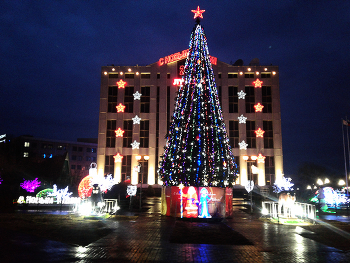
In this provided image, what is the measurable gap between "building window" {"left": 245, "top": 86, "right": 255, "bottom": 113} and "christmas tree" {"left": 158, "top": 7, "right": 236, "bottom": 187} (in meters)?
30.4

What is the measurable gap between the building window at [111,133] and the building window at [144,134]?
4.73 meters

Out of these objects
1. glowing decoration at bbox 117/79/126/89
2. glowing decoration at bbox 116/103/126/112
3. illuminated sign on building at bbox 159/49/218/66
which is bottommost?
glowing decoration at bbox 116/103/126/112

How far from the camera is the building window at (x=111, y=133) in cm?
4894

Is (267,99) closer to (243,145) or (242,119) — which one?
(242,119)

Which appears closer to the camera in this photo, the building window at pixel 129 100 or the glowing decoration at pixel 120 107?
the glowing decoration at pixel 120 107

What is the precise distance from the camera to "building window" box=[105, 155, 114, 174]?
48.1 m

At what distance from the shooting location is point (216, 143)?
18922 mm

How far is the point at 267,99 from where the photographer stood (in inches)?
1953

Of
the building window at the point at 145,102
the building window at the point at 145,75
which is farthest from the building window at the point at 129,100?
the building window at the point at 145,75

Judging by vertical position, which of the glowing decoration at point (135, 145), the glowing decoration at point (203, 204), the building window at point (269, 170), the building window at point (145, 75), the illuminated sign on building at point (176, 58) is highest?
the illuminated sign on building at point (176, 58)

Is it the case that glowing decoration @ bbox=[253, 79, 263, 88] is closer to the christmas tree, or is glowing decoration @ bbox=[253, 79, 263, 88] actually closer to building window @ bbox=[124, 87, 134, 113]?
building window @ bbox=[124, 87, 134, 113]

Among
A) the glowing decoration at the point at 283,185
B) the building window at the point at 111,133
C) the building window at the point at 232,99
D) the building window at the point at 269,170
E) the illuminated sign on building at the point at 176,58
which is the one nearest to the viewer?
the glowing decoration at the point at 283,185

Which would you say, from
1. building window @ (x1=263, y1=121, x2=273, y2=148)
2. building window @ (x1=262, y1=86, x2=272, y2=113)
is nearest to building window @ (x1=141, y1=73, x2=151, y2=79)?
building window @ (x1=262, y1=86, x2=272, y2=113)

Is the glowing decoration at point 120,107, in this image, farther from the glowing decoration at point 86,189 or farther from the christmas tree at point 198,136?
the christmas tree at point 198,136
